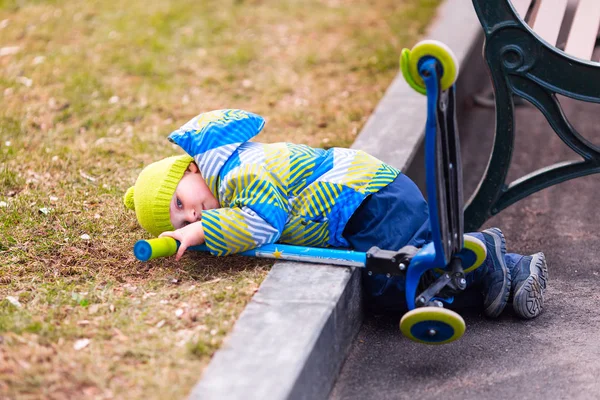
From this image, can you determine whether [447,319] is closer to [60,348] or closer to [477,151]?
[60,348]

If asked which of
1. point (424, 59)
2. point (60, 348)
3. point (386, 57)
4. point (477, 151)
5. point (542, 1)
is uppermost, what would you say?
point (424, 59)

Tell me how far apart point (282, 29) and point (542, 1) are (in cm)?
288

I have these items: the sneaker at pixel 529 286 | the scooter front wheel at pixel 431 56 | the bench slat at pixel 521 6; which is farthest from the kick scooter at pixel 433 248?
the bench slat at pixel 521 6

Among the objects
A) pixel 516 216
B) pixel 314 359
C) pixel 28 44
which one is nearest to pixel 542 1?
pixel 516 216

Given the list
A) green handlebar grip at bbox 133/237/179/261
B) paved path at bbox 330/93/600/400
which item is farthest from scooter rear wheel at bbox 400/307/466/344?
green handlebar grip at bbox 133/237/179/261

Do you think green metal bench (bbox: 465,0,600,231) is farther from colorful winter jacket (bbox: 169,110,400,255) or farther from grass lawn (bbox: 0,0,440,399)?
grass lawn (bbox: 0,0,440,399)

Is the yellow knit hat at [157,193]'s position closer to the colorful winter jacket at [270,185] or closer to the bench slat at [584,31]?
the colorful winter jacket at [270,185]

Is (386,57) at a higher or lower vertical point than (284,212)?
lower

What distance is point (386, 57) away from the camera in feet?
19.0

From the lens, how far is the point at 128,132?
470cm

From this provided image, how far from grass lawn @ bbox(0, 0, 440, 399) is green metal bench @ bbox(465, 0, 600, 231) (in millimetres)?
1074

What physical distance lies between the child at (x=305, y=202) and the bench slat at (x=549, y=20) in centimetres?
103

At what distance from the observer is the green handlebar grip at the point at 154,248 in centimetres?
298

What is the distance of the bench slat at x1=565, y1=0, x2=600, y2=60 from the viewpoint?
366 cm
